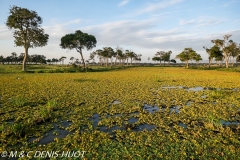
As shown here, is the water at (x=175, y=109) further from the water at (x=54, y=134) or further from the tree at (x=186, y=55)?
the tree at (x=186, y=55)

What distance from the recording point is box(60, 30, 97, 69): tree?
46594mm

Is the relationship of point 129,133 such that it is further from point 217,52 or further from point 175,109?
point 217,52

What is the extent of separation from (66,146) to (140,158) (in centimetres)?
210

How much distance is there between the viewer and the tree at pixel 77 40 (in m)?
46.6

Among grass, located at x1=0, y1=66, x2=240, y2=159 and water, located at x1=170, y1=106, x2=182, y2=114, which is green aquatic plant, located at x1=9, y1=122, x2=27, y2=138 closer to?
grass, located at x1=0, y1=66, x2=240, y2=159

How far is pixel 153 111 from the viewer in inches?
323

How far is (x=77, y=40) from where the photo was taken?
47.0m

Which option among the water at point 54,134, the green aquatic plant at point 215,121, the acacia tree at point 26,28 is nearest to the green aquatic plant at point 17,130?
the water at point 54,134

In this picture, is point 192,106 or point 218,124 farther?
point 192,106

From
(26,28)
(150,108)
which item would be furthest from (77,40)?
(150,108)

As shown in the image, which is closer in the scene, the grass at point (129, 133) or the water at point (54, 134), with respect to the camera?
the grass at point (129, 133)

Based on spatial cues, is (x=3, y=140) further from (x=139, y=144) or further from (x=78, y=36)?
(x=78, y=36)

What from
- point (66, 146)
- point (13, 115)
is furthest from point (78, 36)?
point (66, 146)

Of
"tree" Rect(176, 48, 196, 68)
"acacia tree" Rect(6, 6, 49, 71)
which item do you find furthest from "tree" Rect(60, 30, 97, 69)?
"tree" Rect(176, 48, 196, 68)
